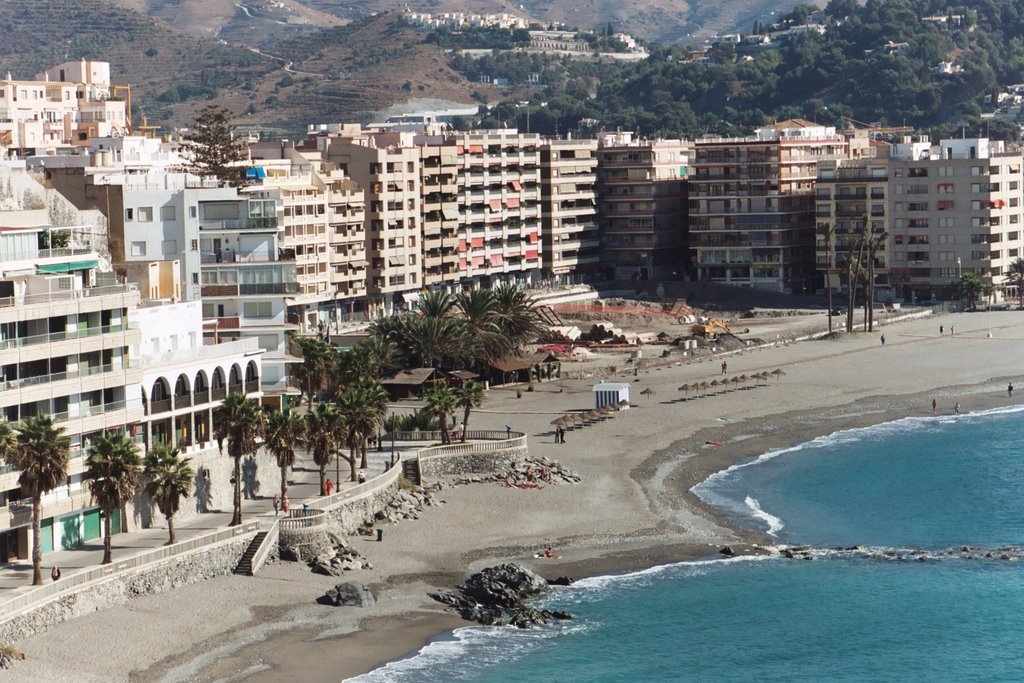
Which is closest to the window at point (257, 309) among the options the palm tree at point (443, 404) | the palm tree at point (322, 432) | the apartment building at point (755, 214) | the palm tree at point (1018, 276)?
the palm tree at point (443, 404)

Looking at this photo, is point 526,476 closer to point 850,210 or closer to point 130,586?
point 130,586

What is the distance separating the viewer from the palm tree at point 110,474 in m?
60.3

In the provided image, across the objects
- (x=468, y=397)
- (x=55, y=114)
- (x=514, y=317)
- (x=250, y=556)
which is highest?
(x=55, y=114)

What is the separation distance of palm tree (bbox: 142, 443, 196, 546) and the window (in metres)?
21.9

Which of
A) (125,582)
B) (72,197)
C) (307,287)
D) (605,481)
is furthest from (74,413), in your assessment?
(307,287)

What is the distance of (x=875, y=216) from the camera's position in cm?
17725

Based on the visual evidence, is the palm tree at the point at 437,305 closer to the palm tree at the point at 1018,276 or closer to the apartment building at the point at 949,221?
the palm tree at the point at 1018,276

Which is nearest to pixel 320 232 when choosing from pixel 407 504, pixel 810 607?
pixel 407 504

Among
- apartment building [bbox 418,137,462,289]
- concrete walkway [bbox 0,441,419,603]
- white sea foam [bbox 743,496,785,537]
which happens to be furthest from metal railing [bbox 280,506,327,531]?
apartment building [bbox 418,137,462,289]

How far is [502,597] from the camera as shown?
6681 cm

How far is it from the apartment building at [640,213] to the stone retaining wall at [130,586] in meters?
126

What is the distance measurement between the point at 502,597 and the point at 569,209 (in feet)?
405

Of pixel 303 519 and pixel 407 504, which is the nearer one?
pixel 303 519

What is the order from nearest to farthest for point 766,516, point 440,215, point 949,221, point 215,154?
point 766,516, point 215,154, point 440,215, point 949,221
